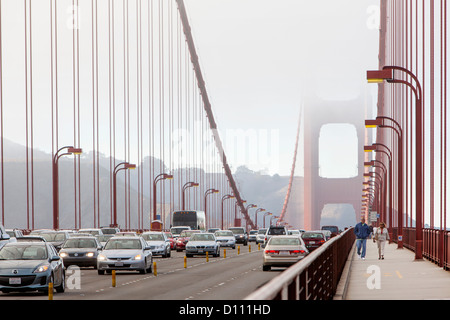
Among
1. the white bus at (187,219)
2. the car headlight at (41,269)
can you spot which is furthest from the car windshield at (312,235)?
the white bus at (187,219)

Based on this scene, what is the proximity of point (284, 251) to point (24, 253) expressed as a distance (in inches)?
397

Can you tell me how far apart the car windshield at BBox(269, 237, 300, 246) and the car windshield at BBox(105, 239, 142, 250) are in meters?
4.13

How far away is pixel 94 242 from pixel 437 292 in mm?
18402

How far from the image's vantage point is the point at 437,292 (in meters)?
17.2

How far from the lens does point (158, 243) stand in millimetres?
45312

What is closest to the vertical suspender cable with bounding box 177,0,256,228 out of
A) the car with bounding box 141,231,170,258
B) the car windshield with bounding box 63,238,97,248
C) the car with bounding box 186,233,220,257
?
the car with bounding box 186,233,220,257

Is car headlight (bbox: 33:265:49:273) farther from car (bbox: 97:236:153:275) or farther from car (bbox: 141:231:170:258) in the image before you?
car (bbox: 141:231:170:258)

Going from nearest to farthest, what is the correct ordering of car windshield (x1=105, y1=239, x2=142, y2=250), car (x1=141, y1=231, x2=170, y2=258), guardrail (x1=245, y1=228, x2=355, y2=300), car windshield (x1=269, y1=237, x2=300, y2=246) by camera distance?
guardrail (x1=245, y1=228, x2=355, y2=300)
car windshield (x1=105, y1=239, x2=142, y2=250)
car windshield (x1=269, y1=237, x2=300, y2=246)
car (x1=141, y1=231, x2=170, y2=258)

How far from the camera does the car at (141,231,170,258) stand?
45.0 meters

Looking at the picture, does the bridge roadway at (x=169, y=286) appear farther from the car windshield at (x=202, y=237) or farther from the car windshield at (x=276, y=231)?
the car windshield at (x=276, y=231)

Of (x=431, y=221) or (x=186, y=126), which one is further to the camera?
(x=186, y=126)

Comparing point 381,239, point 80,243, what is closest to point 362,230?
point 381,239
